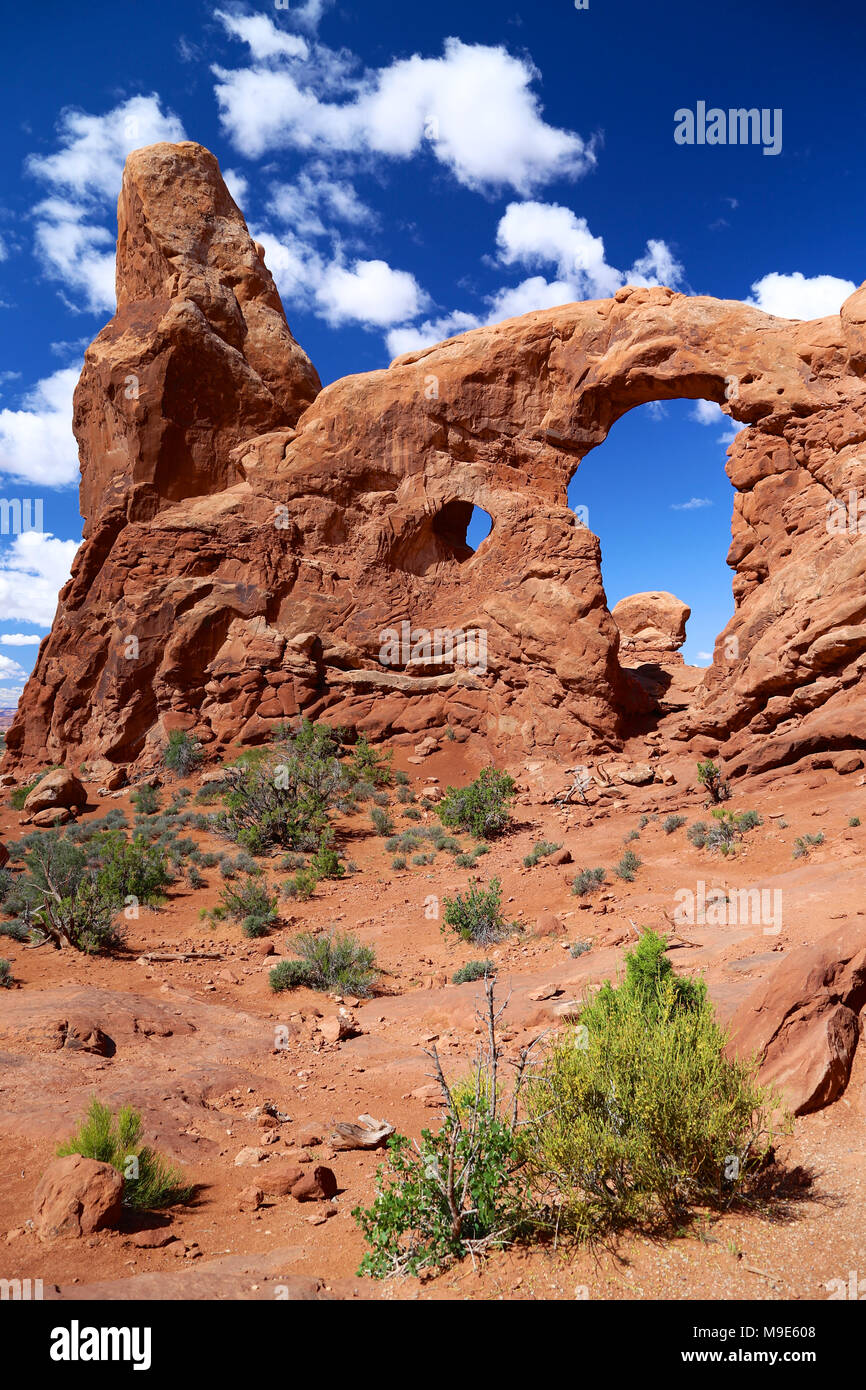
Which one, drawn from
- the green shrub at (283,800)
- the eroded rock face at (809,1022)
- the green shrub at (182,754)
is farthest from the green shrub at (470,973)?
the green shrub at (182,754)

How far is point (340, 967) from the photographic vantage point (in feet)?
28.8

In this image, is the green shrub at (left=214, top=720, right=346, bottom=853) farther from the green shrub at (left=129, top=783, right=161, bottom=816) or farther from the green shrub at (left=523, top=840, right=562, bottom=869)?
the green shrub at (left=523, top=840, right=562, bottom=869)

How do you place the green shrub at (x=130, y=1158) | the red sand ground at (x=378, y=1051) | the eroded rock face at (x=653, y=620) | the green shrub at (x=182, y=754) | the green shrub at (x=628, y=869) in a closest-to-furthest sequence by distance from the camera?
the red sand ground at (x=378, y=1051) < the green shrub at (x=130, y=1158) < the green shrub at (x=628, y=869) < the green shrub at (x=182, y=754) < the eroded rock face at (x=653, y=620)

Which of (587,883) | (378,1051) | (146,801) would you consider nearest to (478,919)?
(587,883)

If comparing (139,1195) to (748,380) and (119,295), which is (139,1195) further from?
(119,295)

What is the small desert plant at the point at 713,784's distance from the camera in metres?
13.7

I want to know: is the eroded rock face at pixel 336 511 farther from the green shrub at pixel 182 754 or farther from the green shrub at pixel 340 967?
the green shrub at pixel 340 967

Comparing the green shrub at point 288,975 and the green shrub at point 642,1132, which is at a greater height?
the green shrub at point 642,1132

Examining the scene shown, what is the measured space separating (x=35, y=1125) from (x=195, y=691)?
16607 mm

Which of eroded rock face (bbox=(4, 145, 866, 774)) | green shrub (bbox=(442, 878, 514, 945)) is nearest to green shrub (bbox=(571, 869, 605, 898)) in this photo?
green shrub (bbox=(442, 878, 514, 945))

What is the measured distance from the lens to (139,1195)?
12.7 feet

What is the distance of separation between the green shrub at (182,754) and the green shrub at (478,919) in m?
10.9

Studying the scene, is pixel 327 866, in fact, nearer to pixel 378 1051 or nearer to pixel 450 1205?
pixel 378 1051
